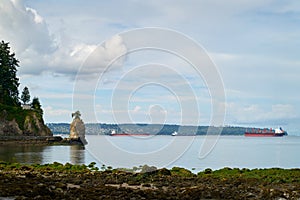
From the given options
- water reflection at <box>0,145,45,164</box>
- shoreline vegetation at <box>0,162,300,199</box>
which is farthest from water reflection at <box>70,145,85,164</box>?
shoreline vegetation at <box>0,162,300,199</box>

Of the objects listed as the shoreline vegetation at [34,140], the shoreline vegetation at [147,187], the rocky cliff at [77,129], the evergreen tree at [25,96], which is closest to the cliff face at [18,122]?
the shoreline vegetation at [34,140]

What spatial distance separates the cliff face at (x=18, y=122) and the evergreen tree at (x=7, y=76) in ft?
19.2

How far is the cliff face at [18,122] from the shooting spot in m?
127

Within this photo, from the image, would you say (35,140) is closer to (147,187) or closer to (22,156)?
(22,156)

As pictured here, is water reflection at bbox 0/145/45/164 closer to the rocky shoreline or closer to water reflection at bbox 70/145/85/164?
water reflection at bbox 70/145/85/164

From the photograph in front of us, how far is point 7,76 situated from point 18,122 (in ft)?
43.4

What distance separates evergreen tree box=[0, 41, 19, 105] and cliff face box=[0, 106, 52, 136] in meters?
5.86

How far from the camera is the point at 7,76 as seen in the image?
13050cm

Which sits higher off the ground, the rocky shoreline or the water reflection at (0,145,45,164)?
the rocky shoreline

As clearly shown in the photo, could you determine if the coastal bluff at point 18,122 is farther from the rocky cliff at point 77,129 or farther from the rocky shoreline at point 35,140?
the rocky cliff at point 77,129

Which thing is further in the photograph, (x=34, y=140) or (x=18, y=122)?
(x=18, y=122)

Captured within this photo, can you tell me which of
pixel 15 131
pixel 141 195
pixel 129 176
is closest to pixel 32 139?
pixel 15 131

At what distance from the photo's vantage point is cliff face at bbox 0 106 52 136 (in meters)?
127

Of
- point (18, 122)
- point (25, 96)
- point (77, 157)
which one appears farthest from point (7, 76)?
point (77, 157)
